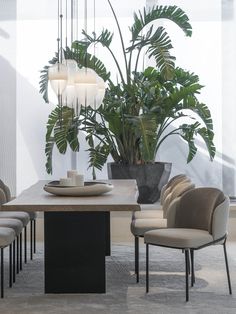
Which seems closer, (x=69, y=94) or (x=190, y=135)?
(x=69, y=94)

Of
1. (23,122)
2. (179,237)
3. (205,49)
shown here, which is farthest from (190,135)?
(179,237)

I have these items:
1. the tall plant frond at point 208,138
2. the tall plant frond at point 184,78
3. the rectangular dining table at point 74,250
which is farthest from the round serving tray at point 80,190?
the tall plant frond at point 184,78

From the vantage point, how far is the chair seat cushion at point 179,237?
179 inches

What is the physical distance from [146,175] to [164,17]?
1.60 meters

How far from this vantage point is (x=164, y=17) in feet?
24.0

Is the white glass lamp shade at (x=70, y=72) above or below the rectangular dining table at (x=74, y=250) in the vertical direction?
above

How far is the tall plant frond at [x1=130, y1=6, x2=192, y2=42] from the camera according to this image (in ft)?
23.9

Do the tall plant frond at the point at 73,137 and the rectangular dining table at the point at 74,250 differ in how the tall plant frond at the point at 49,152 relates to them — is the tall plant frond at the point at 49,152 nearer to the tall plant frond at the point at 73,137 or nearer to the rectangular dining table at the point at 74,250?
the tall plant frond at the point at 73,137

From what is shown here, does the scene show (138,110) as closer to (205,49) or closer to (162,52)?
(162,52)

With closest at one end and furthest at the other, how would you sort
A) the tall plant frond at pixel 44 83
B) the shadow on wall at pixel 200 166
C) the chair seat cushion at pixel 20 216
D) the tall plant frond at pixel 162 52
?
the chair seat cushion at pixel 20 216, the tall plant frond at pixel 162 52, the tall plant frond at pixel 44 83, the shadow on wall at pixel 200 166

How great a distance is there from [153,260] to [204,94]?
2.43 meters

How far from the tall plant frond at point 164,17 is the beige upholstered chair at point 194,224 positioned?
2.73 m

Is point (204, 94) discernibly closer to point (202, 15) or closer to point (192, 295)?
point (202, 15)

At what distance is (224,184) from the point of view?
799cm
